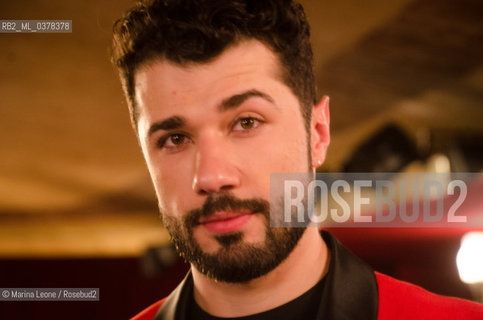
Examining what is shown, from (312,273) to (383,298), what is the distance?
6.3 inches

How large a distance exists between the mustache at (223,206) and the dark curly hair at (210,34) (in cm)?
24

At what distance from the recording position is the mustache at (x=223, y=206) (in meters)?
0.99

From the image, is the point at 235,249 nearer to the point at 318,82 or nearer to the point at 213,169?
the point at 213,169

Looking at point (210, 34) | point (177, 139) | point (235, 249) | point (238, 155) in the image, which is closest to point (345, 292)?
point (235, 249)

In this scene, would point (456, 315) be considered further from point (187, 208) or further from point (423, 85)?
point (423, 85)

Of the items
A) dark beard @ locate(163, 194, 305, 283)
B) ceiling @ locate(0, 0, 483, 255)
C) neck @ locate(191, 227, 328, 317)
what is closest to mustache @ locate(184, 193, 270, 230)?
dark beard @ locate(163, 194, 305, 283)

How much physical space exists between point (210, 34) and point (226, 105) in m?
0.15

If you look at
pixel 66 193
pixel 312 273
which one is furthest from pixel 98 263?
pixel 312 273

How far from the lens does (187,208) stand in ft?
3.40

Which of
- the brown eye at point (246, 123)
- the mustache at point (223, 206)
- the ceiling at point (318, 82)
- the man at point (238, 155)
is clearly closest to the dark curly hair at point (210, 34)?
the man at point (238, 155)

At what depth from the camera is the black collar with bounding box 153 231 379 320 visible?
1047 mm

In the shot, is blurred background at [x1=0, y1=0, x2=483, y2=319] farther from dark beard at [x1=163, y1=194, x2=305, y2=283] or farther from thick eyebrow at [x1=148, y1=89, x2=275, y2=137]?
dark beard at [x1=163, y1=194, x2=305, y2=283]

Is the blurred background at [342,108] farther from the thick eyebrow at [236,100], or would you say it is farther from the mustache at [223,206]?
the mustache at [223,206]

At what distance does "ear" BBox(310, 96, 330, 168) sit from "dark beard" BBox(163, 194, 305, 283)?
0.74 feet
